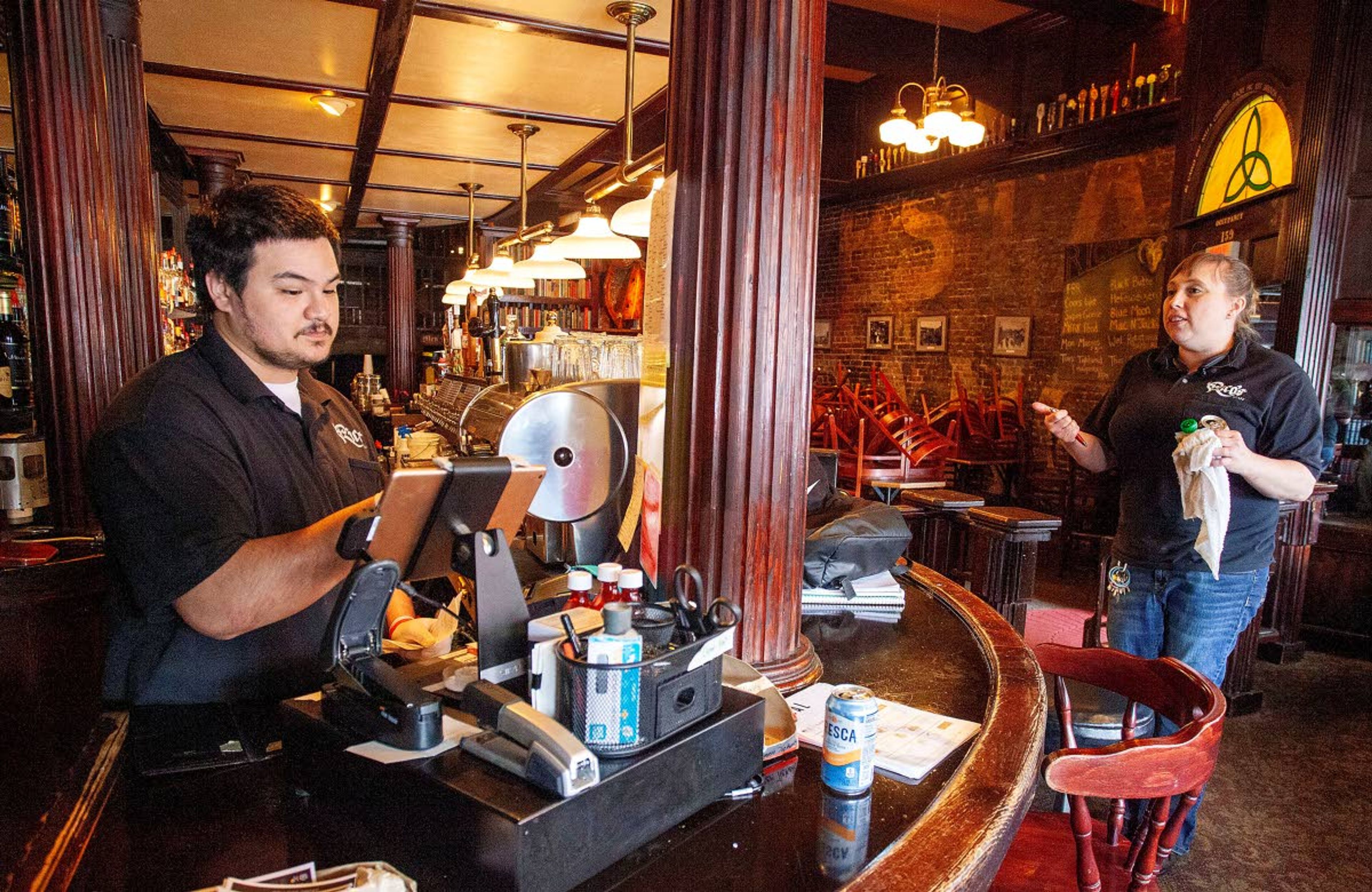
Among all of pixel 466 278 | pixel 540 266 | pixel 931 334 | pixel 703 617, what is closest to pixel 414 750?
pixel 703 617

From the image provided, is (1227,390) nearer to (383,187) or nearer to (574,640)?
(574,640)

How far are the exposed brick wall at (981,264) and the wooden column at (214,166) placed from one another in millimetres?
5074

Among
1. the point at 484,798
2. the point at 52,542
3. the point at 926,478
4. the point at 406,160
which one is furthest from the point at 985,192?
the point at 484,798

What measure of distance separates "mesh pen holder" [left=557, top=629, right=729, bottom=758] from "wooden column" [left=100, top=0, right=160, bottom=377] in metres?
3.20

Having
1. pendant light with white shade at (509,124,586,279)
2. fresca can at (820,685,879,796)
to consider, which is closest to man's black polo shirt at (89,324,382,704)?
fresca can at (820,685,879,796)

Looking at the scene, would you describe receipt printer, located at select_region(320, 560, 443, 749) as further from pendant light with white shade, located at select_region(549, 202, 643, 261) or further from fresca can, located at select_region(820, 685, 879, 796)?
pendant light with white shade, located at select_region(549, 202, 643, 261)

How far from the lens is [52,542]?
262 centimetres

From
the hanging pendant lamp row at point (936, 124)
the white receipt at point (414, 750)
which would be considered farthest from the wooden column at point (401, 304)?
the white receipt at point (414, 750)

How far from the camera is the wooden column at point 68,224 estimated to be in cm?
288

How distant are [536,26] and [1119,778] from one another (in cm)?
387

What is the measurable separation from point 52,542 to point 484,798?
2.48m

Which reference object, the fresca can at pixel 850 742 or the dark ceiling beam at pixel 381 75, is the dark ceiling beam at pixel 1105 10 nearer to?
the dark ceiling beam at pixel 381 75

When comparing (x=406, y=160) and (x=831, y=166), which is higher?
(x=831, y=166)

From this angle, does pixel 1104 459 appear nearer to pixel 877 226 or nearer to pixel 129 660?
pixel 129 660
